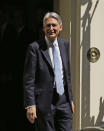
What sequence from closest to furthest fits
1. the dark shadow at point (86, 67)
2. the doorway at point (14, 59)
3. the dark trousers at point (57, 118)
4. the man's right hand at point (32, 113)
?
the man's right hand at point (32, 113), the dark trousers at point (57, 118), the dark shadow at point (86, 67), the doorway at point (14, 59)

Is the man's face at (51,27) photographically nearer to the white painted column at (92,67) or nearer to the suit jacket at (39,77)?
the suit jacket at (39,77)

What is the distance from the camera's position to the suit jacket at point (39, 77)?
4281 mm

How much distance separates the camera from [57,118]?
4.43 meters

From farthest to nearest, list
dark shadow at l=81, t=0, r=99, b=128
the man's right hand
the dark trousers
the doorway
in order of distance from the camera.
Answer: the doorway < dark shadow at l=81, t=0, r=99, b=128 < the dark trousers < the man's right hand

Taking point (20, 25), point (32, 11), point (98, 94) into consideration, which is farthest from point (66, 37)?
point (32, 11)

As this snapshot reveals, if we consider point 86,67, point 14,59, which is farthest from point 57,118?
point 14,59

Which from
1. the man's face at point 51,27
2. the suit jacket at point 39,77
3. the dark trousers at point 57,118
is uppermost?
the man's face at point 51,27

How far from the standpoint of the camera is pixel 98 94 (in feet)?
17.6

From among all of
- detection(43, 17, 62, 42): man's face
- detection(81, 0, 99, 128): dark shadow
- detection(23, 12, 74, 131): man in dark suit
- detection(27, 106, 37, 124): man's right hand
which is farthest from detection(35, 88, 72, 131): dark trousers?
detection(81, 0, 99, 128): dark shadow

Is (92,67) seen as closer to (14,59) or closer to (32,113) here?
(32,113)

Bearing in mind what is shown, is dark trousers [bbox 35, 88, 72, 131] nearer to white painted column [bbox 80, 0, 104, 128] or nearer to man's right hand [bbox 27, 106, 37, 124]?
man's right hand [bbox 27, 106, 37, 124]

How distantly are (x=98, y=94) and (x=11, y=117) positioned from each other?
199 cm

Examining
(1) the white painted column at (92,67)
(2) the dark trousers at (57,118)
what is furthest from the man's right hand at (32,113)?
(1) the white painted column at (92,67)

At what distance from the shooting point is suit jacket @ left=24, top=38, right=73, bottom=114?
14.0 feet
